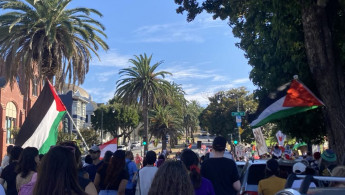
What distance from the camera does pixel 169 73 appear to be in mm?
38312

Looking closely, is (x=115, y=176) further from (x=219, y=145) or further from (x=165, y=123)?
(x=165, y=123)

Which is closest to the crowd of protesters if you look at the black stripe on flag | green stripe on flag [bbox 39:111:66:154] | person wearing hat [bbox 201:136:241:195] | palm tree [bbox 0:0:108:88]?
person wearing hat [bbox 201:136:241:195]

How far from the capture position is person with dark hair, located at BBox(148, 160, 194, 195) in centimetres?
342

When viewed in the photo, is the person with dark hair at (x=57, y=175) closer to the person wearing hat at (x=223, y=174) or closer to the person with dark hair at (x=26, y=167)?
the person with dark hair at (x=26, y=167)

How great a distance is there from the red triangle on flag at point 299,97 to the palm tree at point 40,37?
10897 millimetres

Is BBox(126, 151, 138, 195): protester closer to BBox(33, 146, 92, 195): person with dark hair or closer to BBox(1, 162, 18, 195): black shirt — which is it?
BBox(1, 162, 18, 195): black shirt

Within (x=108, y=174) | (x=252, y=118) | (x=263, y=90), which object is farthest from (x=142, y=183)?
(x=263, y=90)

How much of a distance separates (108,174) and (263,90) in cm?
913

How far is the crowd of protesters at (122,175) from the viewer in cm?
325

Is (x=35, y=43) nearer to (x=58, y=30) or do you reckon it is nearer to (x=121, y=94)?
(x=58, y=30)

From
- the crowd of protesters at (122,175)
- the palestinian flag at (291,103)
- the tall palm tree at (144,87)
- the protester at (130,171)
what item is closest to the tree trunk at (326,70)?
the palestinian flag at (291,103)

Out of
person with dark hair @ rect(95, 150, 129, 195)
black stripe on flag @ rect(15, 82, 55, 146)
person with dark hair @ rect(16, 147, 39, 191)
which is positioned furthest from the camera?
black stripe on flag @ rect(15, 82, 55, 146)

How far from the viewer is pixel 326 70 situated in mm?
9758

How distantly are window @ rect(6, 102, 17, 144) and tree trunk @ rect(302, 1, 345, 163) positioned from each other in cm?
3427
